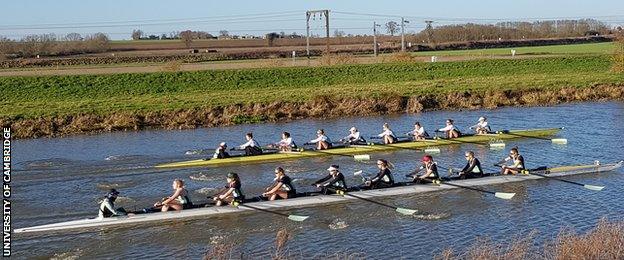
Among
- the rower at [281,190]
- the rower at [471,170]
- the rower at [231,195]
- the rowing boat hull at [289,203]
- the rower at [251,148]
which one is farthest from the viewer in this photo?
the rower at [251,148]

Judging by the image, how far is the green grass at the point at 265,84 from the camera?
1703 inches

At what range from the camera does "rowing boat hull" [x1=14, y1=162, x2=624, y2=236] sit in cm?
1919

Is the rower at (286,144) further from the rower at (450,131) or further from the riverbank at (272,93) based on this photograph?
the riverbank at (272,93)

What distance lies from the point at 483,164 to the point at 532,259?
40.6 ft

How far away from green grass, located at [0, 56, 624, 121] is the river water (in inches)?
328

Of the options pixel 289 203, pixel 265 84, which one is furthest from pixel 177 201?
pixel 265 84

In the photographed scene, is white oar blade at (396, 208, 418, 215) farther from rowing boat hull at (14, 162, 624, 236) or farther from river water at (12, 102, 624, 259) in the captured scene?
rowing boat hull at (14, 162, 624, 236)

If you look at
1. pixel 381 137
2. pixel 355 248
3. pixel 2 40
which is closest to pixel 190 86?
pixel 381 137

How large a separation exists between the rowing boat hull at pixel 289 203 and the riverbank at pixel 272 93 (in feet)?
58.5

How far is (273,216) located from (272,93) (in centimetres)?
2790

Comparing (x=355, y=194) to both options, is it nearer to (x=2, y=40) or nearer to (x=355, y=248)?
(x=355, y=248)

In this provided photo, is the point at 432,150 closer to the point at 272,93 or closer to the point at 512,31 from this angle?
the point at 272,93

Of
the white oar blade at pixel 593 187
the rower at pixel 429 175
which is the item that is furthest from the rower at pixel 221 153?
the white oar blade at pixel 593 187

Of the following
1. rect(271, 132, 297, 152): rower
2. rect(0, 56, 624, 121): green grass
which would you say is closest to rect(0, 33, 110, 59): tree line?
rect(0, 56, 624, 121): green grass
